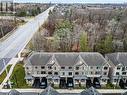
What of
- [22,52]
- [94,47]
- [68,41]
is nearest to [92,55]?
[94,47]

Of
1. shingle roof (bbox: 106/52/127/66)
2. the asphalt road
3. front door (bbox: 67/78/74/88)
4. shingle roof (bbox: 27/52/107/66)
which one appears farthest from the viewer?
the asphalt road

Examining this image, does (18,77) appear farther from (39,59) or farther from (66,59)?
(66,59)

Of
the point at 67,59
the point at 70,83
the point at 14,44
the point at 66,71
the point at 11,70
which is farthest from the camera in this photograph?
the point at 14,44

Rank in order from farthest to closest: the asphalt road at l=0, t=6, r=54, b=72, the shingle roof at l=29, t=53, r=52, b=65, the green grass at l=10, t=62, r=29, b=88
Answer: the asphalt road at l=0, t=6, r=54, b=72, the shingle roof at l=29, t=53, r=52, b=65, the green grass at l=10, t=62, r=29, b=88

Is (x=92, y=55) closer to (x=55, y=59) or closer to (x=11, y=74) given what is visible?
(x=55, y=59)

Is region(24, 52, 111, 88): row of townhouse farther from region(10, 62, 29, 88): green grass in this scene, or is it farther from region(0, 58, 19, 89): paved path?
region(0, 58, 19, 89): paved path

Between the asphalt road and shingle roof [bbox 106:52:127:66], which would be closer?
shingle roof [bbox 106:52:127:66]

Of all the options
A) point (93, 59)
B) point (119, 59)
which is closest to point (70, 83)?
point (93, 59)

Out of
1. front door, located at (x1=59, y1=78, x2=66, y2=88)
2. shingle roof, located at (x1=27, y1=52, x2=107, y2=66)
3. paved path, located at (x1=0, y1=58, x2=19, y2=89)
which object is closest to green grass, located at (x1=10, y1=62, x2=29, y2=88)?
paved path, located at (x1=0, y1=58, x2=19, y2=89)
